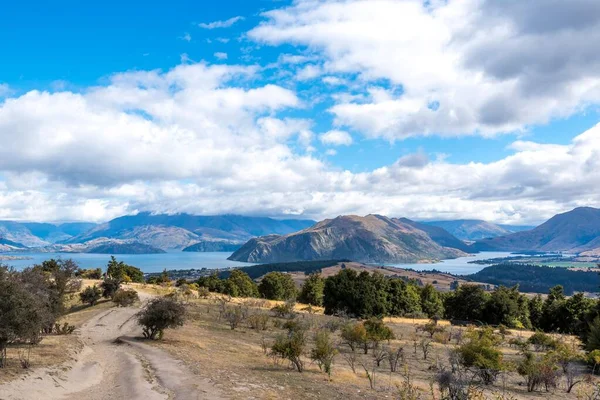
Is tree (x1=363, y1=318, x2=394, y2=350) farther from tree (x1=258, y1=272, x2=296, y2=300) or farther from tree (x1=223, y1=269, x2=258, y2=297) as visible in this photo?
tree (x1=258, y1=272, x2=296, y2=300)

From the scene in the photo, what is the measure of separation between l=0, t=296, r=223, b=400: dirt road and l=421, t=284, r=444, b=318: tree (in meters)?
71.4

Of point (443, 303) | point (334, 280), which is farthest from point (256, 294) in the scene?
point (443, 303)

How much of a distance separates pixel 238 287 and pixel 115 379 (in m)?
78.4

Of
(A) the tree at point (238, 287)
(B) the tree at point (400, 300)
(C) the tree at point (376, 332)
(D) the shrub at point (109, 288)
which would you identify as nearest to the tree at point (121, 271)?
(A) the tree at point (238, 287)

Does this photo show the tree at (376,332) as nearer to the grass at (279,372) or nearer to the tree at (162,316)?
the grass at (279,372)

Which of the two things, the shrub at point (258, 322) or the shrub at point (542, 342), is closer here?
the shrub at point (542, 342)

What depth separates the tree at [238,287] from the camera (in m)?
95.8

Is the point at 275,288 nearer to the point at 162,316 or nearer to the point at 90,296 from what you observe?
the point at 90,296

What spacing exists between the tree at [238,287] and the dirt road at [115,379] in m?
63.9

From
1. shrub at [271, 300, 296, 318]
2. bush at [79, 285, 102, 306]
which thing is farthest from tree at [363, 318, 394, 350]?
bush at [79, 285, 102, 306]

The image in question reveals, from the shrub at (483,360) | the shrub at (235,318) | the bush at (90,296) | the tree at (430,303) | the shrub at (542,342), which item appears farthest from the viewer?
the tree at (430,303)

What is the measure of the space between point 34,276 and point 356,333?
28802 mm

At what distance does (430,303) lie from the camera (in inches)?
3597

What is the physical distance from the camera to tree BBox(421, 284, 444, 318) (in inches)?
3580
